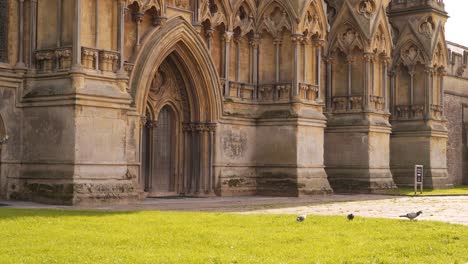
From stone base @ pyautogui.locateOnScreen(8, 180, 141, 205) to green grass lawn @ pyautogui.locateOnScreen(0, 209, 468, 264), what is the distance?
351 cm

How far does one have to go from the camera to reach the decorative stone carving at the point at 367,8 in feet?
112

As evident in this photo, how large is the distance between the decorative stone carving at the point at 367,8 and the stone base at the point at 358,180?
685 cm

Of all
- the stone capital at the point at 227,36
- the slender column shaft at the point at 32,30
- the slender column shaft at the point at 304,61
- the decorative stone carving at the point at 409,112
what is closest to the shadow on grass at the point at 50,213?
the slender column shaft at the point at 32,30

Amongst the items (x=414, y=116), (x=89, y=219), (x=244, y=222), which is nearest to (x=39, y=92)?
(x=89, y=219)

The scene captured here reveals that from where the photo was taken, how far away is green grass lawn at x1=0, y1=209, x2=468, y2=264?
10516 millimetres

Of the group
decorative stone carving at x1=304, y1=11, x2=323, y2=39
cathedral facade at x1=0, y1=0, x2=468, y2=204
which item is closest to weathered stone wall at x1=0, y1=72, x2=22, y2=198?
cathedral facade at x1=0, y1=0, x2=468, y2=204

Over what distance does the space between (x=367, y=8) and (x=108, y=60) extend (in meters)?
16.1

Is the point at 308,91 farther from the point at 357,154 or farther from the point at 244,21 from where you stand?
the point at 357,154

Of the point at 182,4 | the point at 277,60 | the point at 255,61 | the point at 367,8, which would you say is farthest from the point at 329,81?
the point at 182,4

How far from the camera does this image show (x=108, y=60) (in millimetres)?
21812

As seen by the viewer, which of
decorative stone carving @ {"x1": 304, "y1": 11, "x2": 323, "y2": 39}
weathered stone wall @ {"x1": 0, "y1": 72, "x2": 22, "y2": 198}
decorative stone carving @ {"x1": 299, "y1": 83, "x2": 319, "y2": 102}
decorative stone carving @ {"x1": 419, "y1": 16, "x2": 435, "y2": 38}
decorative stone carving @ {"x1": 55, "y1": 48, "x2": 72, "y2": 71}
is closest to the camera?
decorative stone carving @ {"x1": 55, "y1": 48, "x2": 72, "y2": 71}

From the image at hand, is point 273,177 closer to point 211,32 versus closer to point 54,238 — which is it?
point 211,32

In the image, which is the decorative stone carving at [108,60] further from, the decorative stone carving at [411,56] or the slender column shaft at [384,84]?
the decorative stone carving at [411,56]

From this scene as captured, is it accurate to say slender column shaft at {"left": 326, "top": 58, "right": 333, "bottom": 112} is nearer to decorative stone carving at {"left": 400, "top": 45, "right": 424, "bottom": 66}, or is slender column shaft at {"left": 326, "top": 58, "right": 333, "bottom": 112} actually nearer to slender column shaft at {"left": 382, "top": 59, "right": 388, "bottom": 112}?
slender column shaft at {"left": 382, "top": 59, "right": 388, "bottom": 112}
